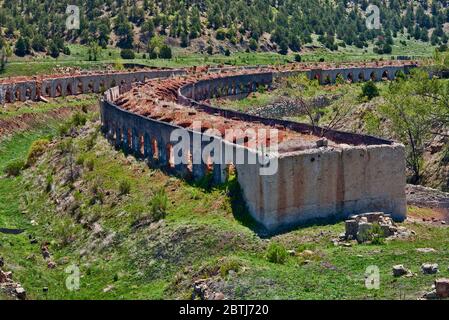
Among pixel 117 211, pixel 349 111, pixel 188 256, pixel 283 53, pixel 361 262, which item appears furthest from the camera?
pixel 283 53

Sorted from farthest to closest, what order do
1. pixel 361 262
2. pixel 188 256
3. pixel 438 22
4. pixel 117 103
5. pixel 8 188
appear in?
pixel 438 22 → pixel 117 103 → pixel 8 188 → pixel 188 256 → pixel 361 262

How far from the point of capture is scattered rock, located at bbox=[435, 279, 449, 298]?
70.6 ft

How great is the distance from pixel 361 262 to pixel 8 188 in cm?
2491

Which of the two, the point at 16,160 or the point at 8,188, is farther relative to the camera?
the point at 16,160

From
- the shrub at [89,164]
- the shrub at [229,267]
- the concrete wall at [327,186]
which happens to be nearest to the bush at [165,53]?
the shrub at [89,164]

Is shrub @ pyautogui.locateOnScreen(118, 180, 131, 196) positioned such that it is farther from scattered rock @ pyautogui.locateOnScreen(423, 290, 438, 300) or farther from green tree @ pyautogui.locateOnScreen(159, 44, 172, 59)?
green tree @ pyautogui.locateOnScreen(159, 44, 172, 59)

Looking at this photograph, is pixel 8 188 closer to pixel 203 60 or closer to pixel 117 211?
pixel 117 211

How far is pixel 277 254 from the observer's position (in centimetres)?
2622

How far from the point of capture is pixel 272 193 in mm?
28750

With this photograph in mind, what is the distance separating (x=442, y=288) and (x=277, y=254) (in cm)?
585

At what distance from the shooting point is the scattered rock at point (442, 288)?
70.6ft

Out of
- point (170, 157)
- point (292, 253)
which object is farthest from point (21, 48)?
point (292, 253)

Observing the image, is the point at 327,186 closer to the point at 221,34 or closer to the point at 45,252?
the point at 45,252

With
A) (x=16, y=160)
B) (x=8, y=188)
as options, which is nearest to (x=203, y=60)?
(x=16, y=160)
